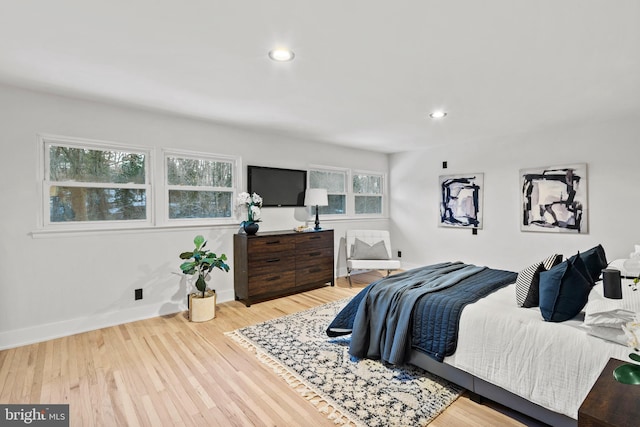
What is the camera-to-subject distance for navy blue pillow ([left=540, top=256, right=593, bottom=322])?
1818mm

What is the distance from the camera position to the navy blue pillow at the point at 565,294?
182 cm

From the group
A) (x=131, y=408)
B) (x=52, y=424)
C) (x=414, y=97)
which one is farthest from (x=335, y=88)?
(x=52, y=424)

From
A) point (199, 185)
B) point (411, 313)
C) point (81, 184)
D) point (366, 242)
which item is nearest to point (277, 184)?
point (199, 185)

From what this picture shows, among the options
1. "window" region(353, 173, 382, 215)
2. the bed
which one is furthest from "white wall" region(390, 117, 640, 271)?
the bed

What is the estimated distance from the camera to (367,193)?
6188mm

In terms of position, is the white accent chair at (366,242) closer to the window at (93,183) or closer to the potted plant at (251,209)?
the potted plant at (251,209)

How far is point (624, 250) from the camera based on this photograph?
12.7 ft

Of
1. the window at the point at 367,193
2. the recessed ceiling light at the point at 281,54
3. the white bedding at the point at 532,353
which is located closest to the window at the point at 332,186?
the window at the point at 367,193

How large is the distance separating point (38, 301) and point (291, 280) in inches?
104

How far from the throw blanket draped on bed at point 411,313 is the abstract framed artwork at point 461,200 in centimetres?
239

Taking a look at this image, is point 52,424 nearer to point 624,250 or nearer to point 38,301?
point 38,301

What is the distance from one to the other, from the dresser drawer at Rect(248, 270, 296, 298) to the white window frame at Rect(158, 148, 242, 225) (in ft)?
2.79

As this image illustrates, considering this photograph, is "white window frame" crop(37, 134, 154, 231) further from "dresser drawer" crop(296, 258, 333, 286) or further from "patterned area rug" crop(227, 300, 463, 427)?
"dresser drawer" crop(296, 258, 333, 286)

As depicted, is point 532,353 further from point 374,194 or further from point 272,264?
point 374,194
